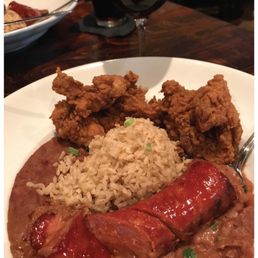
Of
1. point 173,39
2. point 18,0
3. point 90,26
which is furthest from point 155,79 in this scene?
point 18,0

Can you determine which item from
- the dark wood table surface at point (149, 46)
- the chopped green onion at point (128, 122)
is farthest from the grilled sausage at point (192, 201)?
the dark wood table surface at point (149, 46)

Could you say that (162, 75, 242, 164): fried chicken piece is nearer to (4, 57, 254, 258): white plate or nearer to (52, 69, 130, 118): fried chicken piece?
(4, 57, 254, 258): white plate

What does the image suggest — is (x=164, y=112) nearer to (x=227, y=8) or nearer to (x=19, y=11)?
(x=19, y=11)

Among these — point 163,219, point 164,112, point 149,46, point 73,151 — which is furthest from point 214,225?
point 149,46

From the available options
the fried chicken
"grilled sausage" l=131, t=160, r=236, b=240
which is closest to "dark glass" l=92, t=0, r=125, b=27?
the fried chicken

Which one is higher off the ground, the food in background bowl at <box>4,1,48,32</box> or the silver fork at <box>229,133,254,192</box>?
the food in background bowl at <box>4,1,48,32</box>

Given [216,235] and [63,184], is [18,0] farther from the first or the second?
[216,235]
